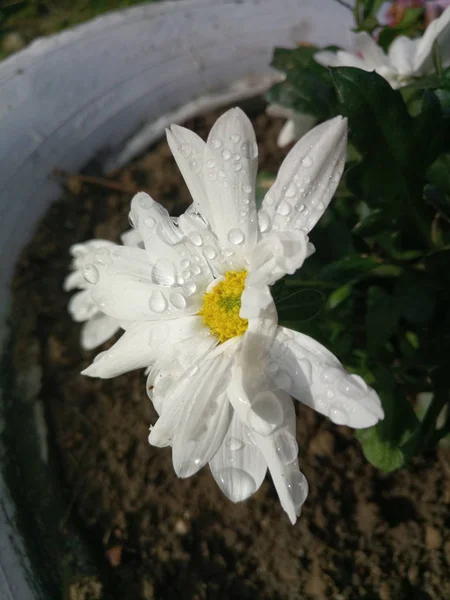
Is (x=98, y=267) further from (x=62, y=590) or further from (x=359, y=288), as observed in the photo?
(x=62, y=590)

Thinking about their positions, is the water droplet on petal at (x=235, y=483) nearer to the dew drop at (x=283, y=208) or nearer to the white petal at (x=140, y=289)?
the white petal at (x=140, y=289)

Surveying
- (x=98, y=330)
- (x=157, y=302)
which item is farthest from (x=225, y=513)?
(x=157, y=302)

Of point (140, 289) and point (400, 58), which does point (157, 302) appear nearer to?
point (140, 289)

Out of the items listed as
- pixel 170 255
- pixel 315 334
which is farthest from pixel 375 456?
pixel 170 255

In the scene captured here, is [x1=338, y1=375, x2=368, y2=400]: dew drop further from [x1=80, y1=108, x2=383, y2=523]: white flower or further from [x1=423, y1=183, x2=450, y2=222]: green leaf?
[x1=423, y1=183, x2=450, y2=222]: green leaf

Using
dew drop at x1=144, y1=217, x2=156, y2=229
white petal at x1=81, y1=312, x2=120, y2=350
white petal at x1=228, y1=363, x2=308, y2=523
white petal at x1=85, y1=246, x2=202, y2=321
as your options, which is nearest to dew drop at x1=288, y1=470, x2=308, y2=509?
white petal at x1=228, y1=363, x2=308, y2=523

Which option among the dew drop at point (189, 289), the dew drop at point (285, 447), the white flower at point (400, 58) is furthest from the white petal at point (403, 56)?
the dew drop at point (285, 447)
